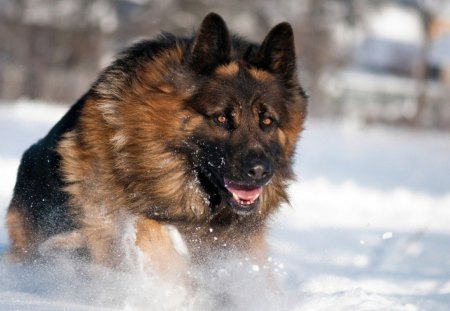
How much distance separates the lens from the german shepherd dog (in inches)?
187

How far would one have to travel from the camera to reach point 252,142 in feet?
15.3

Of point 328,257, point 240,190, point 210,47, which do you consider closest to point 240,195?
point 240,190

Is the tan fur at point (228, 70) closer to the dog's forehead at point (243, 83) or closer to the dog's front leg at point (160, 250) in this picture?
the dog's forehead at point (243, 83)

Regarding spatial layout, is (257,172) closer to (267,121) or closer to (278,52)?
(267,121)

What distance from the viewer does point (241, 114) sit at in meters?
4.75

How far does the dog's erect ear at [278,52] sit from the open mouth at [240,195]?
3.14 ft

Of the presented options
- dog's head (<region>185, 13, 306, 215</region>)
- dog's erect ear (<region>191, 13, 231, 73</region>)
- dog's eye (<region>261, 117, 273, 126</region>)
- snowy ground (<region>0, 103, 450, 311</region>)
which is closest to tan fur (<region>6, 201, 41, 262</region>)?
snowy ground (<region>0, 103, 450, 311</region>)

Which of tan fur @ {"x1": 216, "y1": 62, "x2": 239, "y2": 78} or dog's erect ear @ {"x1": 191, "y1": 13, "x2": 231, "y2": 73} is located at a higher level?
dog's erect ear @ {"x1": 191, "y1": 13, "x2": 231, "y2": 73}

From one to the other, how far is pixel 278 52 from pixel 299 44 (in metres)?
36.9

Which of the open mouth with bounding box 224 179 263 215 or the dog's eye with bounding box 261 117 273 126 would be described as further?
the dog's eye with bounding box 261 117 273 126

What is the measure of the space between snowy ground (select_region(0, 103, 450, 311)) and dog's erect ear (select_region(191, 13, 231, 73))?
4.41 ft

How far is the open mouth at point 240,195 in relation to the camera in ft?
15.4

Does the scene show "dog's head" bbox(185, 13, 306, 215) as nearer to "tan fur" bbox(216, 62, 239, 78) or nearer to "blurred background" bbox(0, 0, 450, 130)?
"tan fur" bbox(216, 62, 239, 78)

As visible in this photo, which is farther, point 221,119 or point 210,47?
point 210,47
